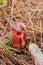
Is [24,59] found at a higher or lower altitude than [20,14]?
lower

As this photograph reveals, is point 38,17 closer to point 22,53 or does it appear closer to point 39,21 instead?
point 39,21

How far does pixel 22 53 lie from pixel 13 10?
1.91 ft

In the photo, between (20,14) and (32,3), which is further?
(32,3)

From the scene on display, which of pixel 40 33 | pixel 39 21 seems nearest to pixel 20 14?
pixel 39 21

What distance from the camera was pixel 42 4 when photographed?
2.14 meters

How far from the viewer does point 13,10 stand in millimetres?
1964

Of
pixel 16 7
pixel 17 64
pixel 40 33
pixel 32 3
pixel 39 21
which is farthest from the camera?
pixel 32 3

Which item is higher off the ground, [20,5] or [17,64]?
[20,5]

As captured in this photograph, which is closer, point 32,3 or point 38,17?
point 38,17

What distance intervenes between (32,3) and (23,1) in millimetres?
100

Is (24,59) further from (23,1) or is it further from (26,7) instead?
(23,1)

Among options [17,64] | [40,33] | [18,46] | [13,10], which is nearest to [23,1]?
[13,10]

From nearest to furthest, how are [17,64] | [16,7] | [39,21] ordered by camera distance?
[17,64]
[39,21]
[16,7]

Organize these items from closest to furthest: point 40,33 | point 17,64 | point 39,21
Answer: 1. point 17,64
2. point 40,33
3. point 39,21
